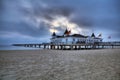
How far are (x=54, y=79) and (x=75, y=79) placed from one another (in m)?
0.60

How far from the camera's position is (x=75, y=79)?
3736mm

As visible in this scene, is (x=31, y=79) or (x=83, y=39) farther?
(x=83, y=39)

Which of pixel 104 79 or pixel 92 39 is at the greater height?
pixel 92 39

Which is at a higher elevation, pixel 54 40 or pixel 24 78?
pixel 54 40

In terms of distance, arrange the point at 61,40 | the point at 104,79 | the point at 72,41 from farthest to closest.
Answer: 1. the point at 61,40
2. the point at 72,41
3. the point at 104,79

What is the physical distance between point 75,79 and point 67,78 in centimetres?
25

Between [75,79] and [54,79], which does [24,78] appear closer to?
[54,79]

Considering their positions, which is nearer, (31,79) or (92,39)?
(31,79)

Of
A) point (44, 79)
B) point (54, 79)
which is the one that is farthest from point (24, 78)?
point (54, 79)

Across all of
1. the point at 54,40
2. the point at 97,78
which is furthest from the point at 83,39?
the point at 97,78

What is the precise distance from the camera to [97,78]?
3.75 metres

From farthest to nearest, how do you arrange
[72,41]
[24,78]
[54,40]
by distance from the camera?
[54,40]
[72,41]
[24,78]

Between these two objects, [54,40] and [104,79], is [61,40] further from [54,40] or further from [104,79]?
[104,79]

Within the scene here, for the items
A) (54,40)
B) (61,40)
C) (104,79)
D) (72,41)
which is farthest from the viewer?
(54,40)
